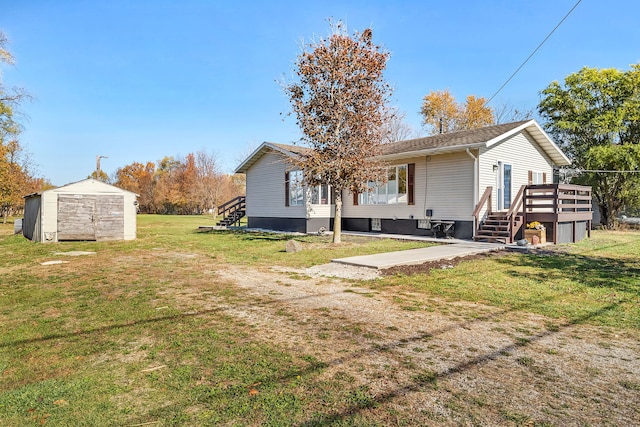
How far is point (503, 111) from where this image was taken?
35250 millimetres

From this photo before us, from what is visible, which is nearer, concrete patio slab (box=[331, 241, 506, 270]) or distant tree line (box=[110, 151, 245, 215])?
concrete patio slab (box=[331, 241, 506, 270])


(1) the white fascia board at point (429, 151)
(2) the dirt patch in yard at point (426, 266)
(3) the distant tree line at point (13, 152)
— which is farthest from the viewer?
(3) the distant tree line at point (13, 152)

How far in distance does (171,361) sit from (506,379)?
283cm

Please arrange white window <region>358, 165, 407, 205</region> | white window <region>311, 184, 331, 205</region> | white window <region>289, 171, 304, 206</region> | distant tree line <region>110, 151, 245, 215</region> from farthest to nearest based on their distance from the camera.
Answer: distant tree line <region>110, 151, 245, 215</region> → white window <region>289, 171, 304, 206</region> → white window <region>311, 184, 331, 205</region> → white window <region>358, 165, 407, 205</region>

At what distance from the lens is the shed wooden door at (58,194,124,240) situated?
15.4m

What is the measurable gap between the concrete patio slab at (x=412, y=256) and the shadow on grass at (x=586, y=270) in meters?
1.11

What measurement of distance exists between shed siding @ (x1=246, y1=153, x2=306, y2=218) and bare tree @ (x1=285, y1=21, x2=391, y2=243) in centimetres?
496

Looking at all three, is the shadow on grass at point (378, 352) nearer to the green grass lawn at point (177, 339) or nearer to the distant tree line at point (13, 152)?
the green grass lawn at point (177, 339)

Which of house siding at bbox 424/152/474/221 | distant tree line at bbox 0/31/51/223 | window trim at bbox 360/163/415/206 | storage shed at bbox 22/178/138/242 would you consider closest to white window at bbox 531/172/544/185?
house siding at bbox 424/152/474/221

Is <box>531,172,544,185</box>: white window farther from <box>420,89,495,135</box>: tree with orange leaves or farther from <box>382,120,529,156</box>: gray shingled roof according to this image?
<box>420,89,495,135</box>: tree with orange leaves

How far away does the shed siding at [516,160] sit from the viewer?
14.0 m

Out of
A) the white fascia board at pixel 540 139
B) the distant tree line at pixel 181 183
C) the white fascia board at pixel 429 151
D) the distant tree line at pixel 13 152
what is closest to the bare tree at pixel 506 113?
the white fascia board at pixel 540 139

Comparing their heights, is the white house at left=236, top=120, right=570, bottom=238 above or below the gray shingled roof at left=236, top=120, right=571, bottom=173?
below

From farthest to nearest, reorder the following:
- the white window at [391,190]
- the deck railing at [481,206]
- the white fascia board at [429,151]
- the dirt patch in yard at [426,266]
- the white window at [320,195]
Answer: the white window at [320,195] → the white window at [391,190] → the deck railing at [481,206] → the white fascia board at [429,151] → the dirt patch in yard at [426,266]
